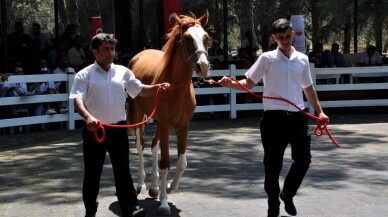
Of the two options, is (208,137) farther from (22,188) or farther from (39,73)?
(22,188)

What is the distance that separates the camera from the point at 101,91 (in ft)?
22.4

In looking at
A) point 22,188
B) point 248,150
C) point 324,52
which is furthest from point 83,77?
point 324,52

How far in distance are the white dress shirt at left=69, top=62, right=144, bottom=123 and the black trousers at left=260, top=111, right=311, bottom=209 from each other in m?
1.42

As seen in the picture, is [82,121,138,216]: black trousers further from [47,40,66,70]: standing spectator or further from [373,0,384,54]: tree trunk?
[373,0,384,54]: tree trunk

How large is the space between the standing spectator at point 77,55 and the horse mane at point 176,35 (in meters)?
9.58

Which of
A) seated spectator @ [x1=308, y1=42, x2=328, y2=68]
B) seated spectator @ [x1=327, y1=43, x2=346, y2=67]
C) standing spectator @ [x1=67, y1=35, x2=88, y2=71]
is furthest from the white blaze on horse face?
seated spectator @ [x1=327, y1=43, x2=346, y2=67]

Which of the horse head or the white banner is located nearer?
the horse head

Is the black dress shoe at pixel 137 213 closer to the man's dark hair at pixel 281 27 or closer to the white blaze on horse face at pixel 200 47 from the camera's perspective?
the white blaze on horse face at pixel 200 47

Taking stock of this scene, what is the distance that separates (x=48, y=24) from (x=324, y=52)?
125 ft

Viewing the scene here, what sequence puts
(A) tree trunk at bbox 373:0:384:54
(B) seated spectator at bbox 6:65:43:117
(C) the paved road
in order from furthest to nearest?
(A) tree trunk at bbox 373:0:384:54 → (B) seated spectator at bbox 6:65:43:117 → (C) the paved road

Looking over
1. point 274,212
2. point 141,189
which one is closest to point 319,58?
point 141,189

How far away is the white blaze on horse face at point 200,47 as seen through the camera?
23.9 feet

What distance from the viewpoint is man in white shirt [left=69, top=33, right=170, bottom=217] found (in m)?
6.82

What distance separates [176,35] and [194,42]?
0.50 metres
